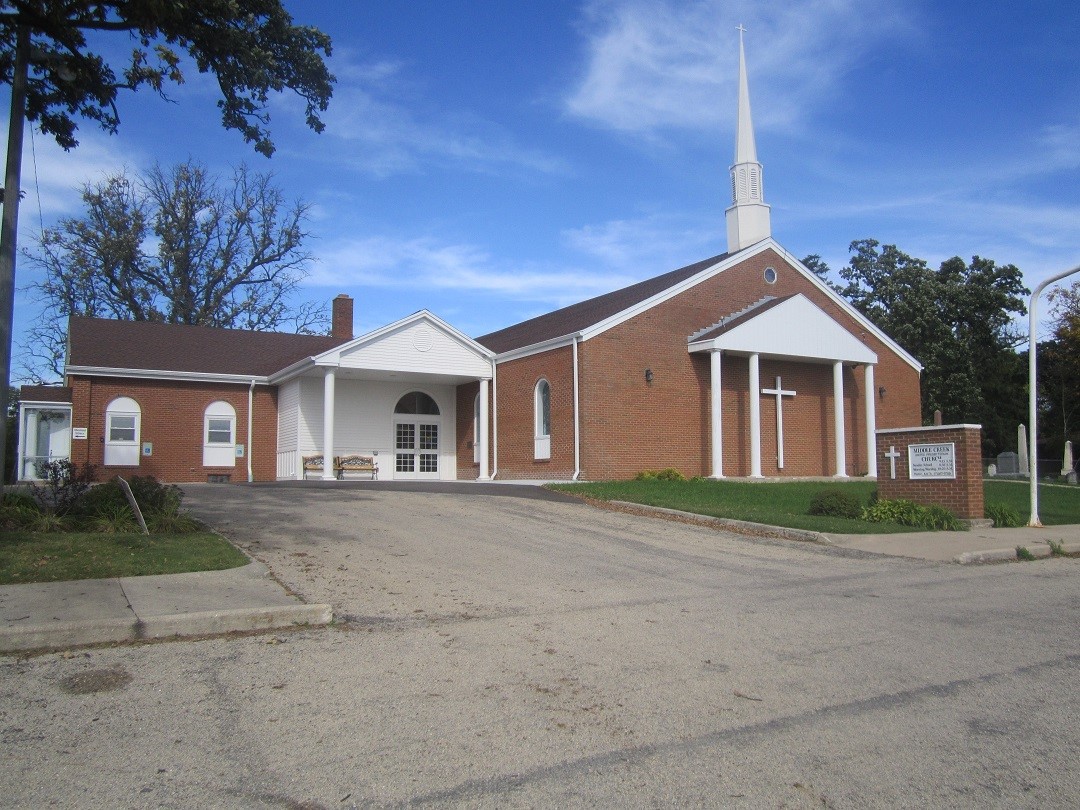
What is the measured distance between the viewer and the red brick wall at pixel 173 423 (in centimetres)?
2548

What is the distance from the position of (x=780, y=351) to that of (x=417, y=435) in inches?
453

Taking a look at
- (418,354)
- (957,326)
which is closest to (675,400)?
(418,354)

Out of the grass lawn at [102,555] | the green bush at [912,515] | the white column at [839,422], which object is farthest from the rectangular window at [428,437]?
the grass lawn at [102,555]

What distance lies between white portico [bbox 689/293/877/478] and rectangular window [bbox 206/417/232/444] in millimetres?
14277

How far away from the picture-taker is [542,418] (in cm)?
2483

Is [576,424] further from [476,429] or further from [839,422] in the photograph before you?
[839,422]

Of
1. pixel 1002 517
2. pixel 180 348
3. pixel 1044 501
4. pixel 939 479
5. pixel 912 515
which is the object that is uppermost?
pixel 180 348

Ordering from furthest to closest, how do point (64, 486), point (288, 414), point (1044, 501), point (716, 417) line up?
point (288, 414)
point (716, 417)
point (1044, 501)
point (64, 486)

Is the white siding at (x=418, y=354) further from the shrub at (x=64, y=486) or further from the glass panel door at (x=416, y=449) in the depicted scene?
the shrub at (x=64, y=486)

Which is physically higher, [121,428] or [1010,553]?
[121,428]

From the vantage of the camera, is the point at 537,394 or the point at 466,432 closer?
the point at 537,394

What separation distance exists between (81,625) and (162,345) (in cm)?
2411

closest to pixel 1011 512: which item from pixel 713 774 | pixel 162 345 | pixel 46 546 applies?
pixel 713 774

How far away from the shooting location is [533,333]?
94.5 feet
